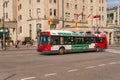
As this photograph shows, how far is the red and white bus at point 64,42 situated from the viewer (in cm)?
3048

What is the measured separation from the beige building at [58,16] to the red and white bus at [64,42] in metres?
28.4

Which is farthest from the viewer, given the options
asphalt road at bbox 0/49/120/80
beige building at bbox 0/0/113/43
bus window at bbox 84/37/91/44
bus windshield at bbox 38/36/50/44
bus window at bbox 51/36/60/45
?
beige building at bbox 0/0/113/43

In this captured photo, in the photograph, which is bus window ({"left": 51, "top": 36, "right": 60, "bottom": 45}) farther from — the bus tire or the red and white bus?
the bus tire

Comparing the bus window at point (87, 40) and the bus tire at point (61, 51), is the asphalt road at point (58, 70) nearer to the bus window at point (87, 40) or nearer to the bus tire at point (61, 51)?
the bus tire at point (61, 51)

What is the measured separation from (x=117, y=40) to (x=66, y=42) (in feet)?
197

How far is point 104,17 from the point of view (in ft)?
276

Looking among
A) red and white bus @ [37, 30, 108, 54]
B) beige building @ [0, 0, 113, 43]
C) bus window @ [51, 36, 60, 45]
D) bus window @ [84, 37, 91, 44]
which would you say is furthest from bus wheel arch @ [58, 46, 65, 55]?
beige building @ [0, 0, 113, 43]

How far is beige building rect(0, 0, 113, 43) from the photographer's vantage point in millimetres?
68750

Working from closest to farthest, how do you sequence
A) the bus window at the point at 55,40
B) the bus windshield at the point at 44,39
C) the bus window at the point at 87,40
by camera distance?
the bus windshield at the point at 44,39
the bus window at the point at 55,40
the bus window at the point at 87,40

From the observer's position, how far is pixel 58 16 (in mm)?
71875

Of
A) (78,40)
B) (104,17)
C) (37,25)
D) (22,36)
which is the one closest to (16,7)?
(22,36)

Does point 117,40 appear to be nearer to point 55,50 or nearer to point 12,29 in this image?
point 12,29

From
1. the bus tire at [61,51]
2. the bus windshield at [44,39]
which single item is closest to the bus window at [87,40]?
Result: the bus tire at [61,51]

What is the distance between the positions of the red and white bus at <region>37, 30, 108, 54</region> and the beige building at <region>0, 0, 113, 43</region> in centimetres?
2839
